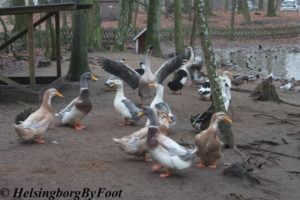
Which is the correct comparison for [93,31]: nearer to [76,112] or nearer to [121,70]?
[121,70]

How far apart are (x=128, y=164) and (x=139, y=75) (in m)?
5.14

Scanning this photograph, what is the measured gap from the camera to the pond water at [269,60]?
858 inches

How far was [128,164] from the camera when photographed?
6301 millimetres

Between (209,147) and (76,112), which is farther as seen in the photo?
(76,112)

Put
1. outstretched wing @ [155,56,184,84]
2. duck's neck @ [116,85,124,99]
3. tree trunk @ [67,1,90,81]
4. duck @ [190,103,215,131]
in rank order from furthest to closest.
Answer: tree trunk @ [67,1,90,81] → outstretched wing @ [155,56,184,84] → duck's neck @ [116,85,124,99] → duck @ [190,103,215,131]

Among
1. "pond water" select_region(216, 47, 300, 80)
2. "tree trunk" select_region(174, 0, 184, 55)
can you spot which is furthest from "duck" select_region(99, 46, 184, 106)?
"pond water" select_region(216, 47, 300, 80)

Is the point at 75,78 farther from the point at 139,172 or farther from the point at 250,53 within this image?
the point at 250,53

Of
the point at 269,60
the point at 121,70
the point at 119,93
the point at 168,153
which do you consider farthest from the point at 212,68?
the point at 269,60

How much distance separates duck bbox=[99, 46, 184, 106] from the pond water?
1015 centimetres

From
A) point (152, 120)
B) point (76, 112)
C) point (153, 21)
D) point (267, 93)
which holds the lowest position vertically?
point (267, 93)

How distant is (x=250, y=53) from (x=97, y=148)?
25682mm

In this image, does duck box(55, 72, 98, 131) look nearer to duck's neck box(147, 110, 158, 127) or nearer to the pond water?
duck's neck box(147, 110, 158, 127)

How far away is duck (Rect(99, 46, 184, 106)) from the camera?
10914 millimetres

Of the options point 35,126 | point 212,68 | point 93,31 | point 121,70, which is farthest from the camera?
point 93,31
